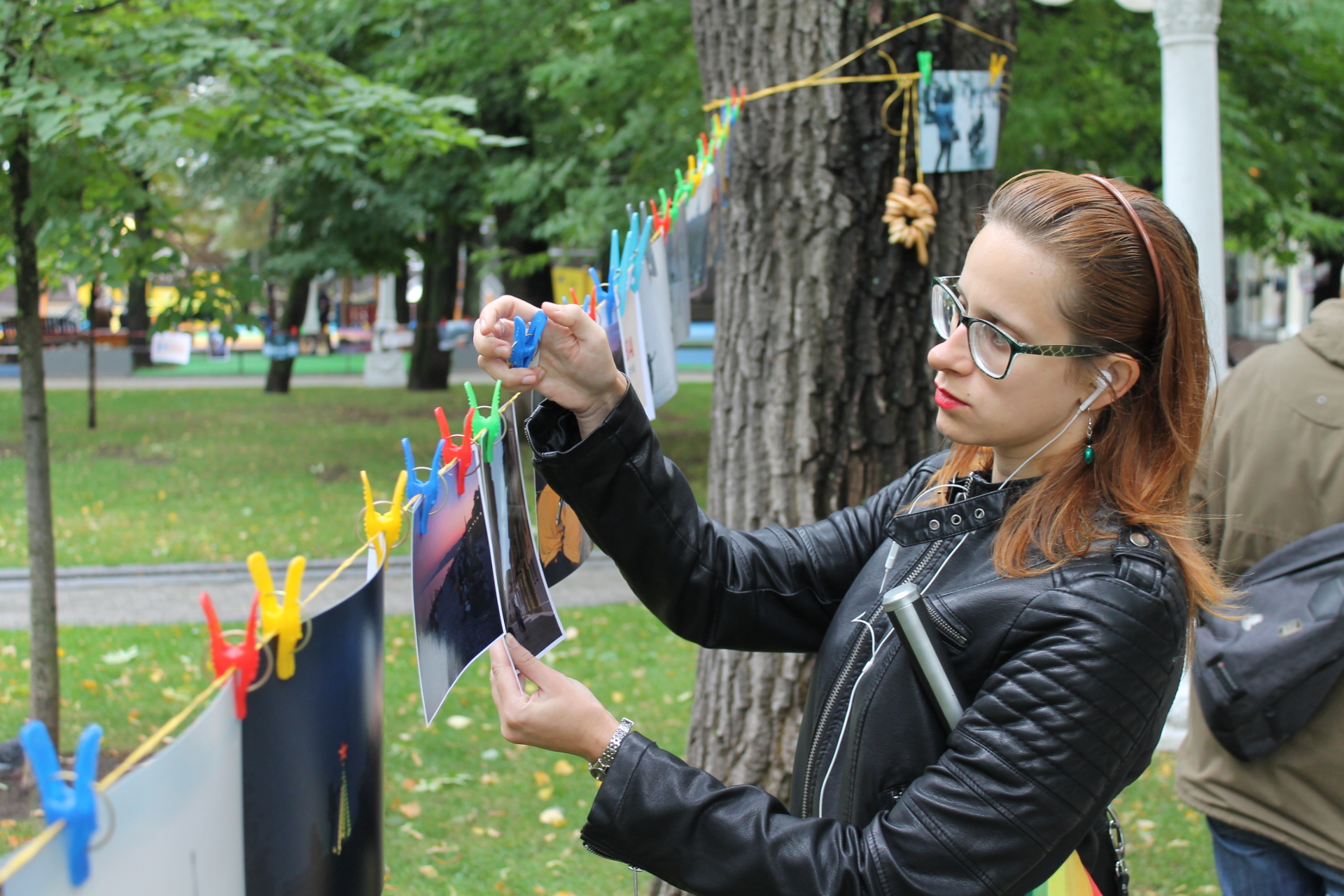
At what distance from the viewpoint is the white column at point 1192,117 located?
481cm

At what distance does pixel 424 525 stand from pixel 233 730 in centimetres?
37

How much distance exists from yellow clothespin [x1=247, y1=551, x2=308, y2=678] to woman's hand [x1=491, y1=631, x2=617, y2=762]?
323 millimetres

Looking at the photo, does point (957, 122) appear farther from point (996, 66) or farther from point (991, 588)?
point (991, 588)

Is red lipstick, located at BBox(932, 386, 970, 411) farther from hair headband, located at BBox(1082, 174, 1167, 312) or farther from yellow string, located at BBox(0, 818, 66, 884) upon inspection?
yellow string, located at BBox(0, 818, 66, 884)

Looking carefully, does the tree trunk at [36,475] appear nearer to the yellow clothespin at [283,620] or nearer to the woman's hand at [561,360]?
the woman's hand at [561,360]

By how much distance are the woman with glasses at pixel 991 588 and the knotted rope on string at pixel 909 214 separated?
1414 millimetres

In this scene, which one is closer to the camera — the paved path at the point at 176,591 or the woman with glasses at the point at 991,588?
the woman with glasses at the point at 991,588

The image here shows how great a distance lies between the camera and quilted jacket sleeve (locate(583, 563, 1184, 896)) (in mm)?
1226

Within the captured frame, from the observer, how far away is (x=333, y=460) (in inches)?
513

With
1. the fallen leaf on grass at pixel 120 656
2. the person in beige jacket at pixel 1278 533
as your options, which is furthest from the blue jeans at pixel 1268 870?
the fallen leaf on grass at pixel 120 656

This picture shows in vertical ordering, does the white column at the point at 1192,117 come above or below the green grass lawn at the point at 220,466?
above

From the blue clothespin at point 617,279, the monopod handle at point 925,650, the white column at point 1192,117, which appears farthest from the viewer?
the white column at point 1192,117

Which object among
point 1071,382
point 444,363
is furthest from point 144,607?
point 444,363

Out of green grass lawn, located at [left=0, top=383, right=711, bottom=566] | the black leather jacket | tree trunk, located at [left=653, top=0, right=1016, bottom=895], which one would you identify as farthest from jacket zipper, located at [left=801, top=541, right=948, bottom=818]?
green grass lawn, located at [left=0, top=383, right=711, bottom=566]
